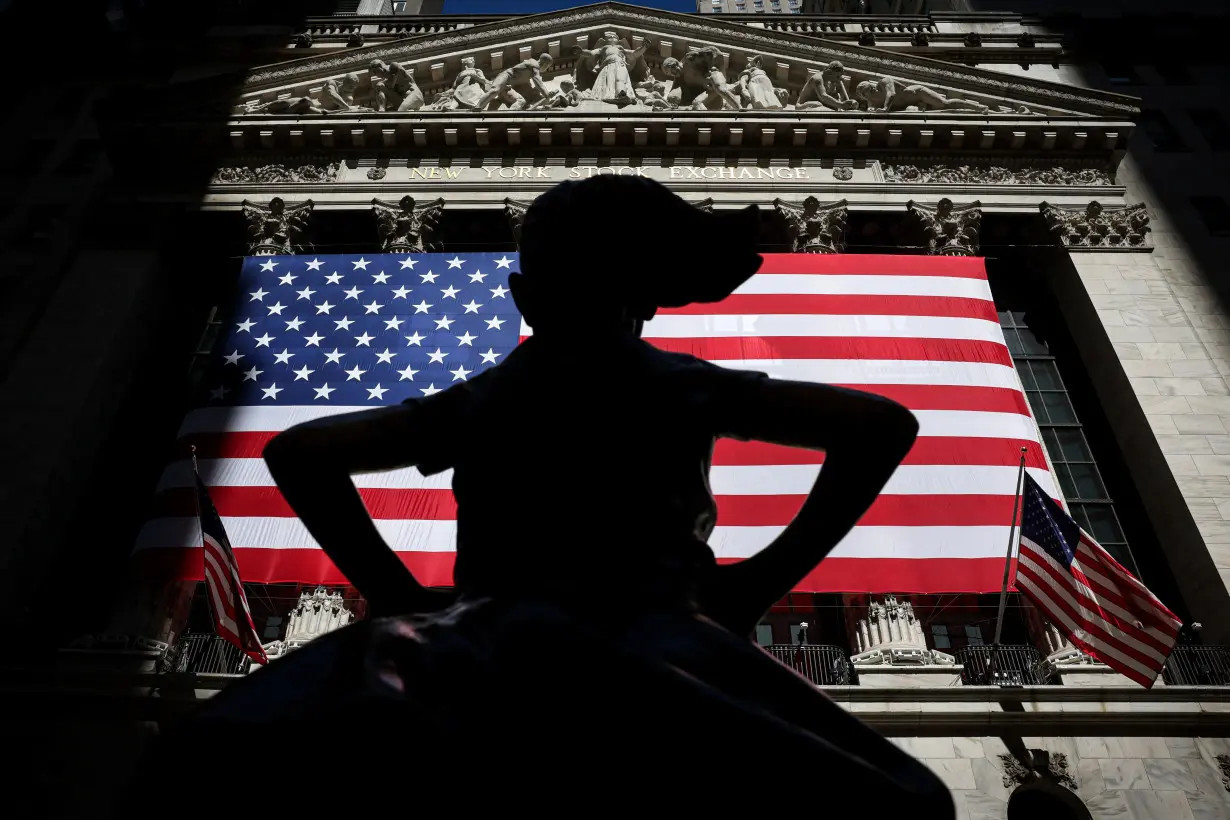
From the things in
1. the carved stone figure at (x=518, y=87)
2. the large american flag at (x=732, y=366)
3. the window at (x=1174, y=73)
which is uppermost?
the window at (x=1174, y=73)

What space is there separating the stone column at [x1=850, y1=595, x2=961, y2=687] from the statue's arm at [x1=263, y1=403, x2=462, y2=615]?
36.6 feet

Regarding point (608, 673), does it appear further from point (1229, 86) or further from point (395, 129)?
point (1229, 86)

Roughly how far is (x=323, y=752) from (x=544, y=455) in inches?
33.0

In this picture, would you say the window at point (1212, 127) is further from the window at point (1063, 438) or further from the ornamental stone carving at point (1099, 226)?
the window at point (1063, 438)

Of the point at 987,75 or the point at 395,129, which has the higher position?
the point at 987,75

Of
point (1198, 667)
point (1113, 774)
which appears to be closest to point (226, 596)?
point (1113, 774)

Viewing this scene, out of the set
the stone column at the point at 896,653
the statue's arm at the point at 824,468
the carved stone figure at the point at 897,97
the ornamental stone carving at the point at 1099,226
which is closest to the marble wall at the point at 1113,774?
the stone column at the point at 896,653

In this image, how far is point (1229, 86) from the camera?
2536cm

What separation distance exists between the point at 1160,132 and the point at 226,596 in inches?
945

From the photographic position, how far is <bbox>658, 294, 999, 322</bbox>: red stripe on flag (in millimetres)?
16516

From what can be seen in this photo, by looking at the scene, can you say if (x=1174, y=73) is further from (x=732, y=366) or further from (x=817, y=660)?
(x=817, y=660)

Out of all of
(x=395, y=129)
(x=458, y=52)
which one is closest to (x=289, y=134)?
(x=395, y=129)

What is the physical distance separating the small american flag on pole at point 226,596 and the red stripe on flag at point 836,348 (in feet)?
24.4

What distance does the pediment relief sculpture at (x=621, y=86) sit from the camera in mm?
22531
